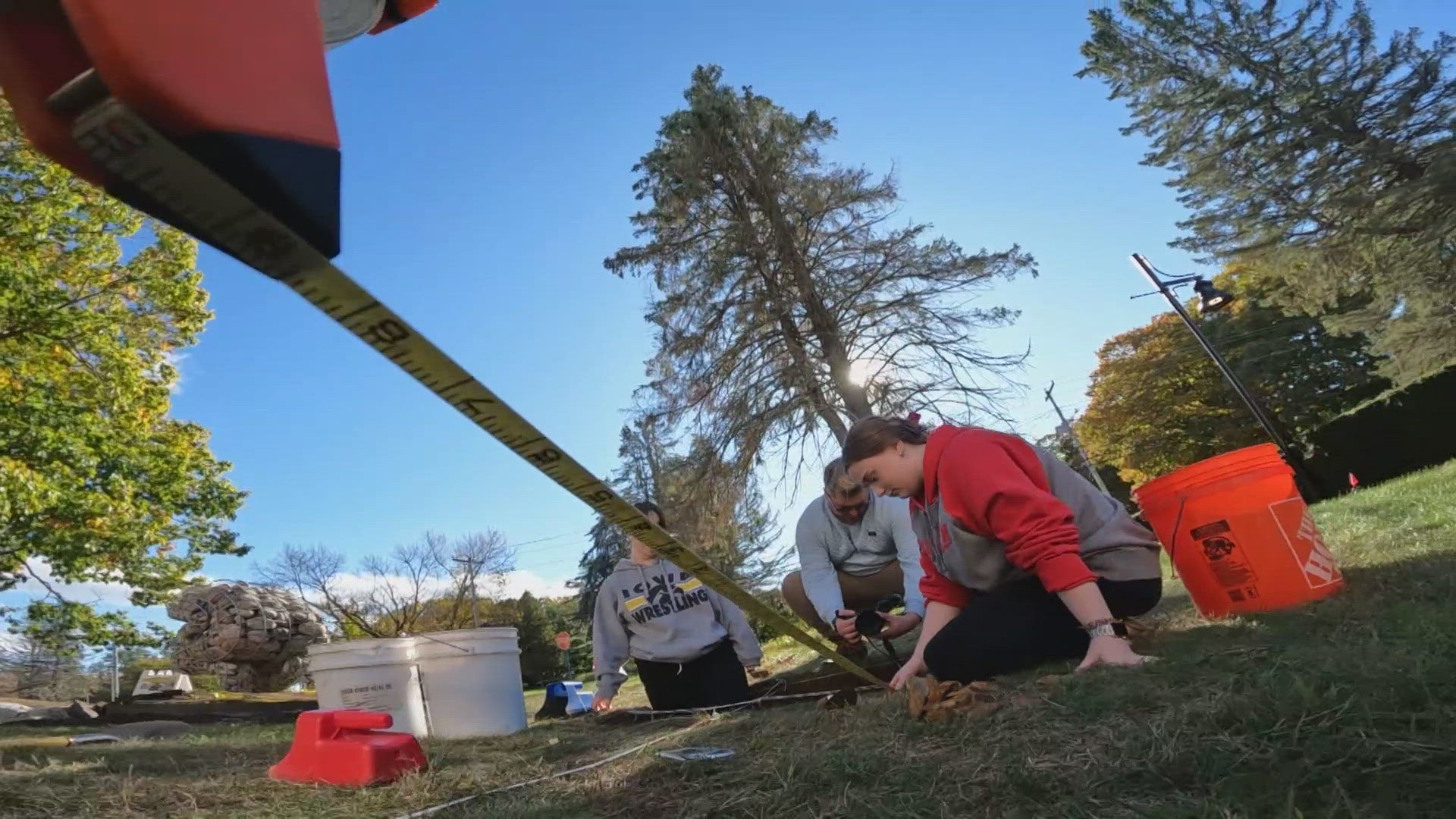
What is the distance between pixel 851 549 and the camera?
13.9ft

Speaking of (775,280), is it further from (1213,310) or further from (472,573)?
(472,573)

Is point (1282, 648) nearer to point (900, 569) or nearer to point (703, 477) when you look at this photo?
point (900, 569)

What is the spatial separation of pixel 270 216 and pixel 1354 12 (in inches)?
776

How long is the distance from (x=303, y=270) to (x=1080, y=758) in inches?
51.5

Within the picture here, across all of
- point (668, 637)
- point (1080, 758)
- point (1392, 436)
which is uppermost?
point (1392, 436)

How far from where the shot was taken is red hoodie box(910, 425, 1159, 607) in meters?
2.07

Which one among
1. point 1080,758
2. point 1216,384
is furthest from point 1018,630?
point 1216,384

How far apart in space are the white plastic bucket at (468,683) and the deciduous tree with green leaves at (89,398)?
6.90 meters

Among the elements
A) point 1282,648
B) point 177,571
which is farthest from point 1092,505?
point 177,571

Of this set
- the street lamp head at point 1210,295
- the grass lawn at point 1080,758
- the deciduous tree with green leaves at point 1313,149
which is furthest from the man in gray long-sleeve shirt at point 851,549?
the deciduous tree with green leaves at point 1313,149

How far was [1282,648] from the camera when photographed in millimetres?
1722

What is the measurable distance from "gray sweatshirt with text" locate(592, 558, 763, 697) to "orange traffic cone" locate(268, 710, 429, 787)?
1846 millimetres

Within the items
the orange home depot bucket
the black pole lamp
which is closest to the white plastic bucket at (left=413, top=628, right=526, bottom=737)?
the orange home depot bucket

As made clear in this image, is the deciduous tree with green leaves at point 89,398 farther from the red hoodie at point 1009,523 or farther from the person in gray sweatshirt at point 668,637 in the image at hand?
the red hoodie at point 1009,523
